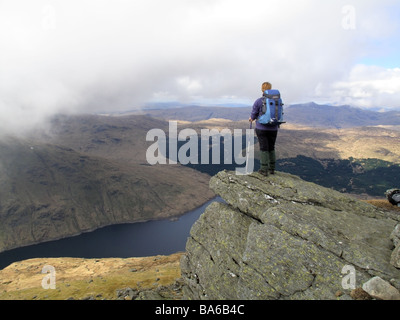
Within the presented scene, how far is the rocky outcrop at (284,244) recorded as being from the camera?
13.7m

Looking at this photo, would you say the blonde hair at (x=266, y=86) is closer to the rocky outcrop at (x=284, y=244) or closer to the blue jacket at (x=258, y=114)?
the blue jacket at (x=258, y=114)

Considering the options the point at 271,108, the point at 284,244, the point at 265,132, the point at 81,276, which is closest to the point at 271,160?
the point at 265,132

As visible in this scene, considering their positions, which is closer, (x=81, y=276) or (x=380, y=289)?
(x=380, y=289)

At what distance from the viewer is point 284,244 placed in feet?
51.4

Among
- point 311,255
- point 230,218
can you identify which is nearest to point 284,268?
point 311,255

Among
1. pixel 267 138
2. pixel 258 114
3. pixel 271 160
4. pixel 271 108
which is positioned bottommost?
pixel 271 160

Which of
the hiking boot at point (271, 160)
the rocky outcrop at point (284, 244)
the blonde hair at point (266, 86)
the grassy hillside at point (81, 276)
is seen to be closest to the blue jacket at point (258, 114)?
the blonde hair at point (266, 86)

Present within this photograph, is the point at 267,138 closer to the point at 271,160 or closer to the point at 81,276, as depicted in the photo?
the point at 271,160

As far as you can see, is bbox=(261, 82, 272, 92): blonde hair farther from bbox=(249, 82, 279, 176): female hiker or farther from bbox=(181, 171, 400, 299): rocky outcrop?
bbox=(181, 171, 400, 299): rocky outcrop

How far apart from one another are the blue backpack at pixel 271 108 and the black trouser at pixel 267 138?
3.20ft

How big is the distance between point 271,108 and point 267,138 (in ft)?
8.52
